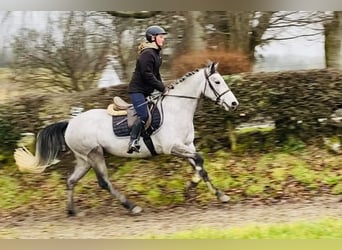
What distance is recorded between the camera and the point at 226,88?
16.0ft

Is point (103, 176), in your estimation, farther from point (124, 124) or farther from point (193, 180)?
point (193, 180)

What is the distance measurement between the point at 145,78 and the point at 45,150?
0.92 metres

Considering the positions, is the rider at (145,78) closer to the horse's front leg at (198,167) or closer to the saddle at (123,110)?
the saddle at (123,110)

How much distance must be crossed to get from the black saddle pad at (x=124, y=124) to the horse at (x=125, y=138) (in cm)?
3

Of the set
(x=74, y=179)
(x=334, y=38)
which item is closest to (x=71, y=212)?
(x=74, y=179)

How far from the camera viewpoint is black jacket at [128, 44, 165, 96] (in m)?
4.82

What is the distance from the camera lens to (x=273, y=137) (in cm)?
497

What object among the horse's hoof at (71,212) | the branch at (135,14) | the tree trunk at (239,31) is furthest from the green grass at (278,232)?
the branch at (135,14)

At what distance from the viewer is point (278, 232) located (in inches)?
189

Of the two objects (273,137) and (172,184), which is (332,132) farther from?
(172,184)

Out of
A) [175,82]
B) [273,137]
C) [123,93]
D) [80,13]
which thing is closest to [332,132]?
[273,137]

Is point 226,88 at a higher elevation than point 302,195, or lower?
higher

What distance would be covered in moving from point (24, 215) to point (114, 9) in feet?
5.46
